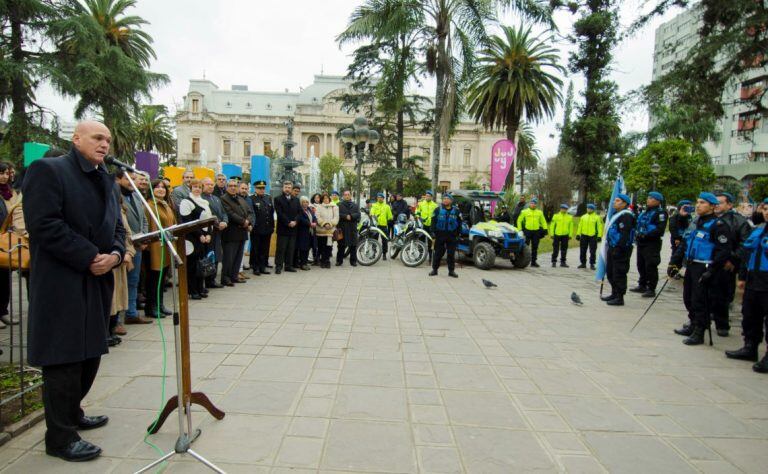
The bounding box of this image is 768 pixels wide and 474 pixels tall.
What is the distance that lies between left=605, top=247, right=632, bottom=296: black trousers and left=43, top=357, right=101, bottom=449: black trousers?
8.38 metres

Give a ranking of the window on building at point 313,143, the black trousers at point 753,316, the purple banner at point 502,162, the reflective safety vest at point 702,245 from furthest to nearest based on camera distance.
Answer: the window on building at point 313,143 < the purple banner at point 502,162 < the reflective safety vest at point 702,245 < the black trousers at point 753,316

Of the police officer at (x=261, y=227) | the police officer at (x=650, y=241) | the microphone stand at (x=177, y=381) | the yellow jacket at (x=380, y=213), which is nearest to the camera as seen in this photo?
the microphone stand at (x=177, y=381)

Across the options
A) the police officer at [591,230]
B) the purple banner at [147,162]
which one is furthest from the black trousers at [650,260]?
the purple banner at [147,162]

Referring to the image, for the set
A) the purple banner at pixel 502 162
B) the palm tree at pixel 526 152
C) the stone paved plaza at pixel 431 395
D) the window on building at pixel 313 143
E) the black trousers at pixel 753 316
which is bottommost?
the stone paved plaza at pixel 431 395

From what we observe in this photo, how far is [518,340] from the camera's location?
6008 millimetres

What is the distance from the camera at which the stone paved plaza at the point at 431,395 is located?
3.05 m

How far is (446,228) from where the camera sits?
36.1 ft

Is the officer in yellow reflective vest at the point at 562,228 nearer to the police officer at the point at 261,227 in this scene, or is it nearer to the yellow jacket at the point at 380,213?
the yellow jacket at the point at 380,213

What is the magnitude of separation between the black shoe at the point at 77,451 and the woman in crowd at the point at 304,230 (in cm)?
851

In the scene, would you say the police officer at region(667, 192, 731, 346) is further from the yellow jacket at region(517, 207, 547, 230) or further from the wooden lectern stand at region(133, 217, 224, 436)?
the yellow jacket at region(517, 207, 547, 230)

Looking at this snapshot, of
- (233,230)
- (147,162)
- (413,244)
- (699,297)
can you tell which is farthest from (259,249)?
(699,297)

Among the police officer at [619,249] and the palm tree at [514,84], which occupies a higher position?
the palm tree at [514,84]

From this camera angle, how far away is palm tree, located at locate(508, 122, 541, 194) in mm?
43094

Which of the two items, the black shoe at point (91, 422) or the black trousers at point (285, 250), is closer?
the black shoe at point (91, 422)
